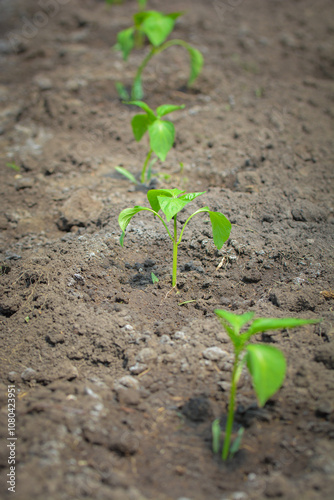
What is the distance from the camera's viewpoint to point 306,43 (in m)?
4.71

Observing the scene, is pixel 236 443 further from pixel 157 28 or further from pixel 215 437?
pixel 157 28

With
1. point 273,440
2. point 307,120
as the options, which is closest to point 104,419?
point 273,440

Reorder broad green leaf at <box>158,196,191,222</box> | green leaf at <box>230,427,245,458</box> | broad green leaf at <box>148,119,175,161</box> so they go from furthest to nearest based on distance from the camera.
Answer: broad green leaf at <box>148,119,175,161</box> → broad green leaf at <box>158,196,191,222</box> → green leaf at <box>230,427,245,458</box>

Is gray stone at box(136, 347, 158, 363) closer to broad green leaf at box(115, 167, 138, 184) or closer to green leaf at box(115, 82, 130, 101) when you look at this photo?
broad green leaf at box(115, 167, 138, 184)

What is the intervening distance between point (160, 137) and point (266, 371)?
72.8 inches

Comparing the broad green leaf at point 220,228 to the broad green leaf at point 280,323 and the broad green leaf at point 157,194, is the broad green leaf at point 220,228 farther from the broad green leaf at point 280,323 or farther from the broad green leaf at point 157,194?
the broad green leaf at point 280,323

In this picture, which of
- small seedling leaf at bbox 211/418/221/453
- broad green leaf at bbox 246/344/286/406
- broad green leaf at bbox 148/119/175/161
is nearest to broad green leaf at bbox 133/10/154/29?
broad green leaf at bbox 148/119/175/161

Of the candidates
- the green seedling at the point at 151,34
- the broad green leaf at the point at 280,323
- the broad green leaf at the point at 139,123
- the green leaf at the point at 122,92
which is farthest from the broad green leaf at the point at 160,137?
the broad green leaf at the point at 280,323

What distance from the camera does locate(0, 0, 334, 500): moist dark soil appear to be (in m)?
1.43

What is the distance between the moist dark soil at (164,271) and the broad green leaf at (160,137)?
0.41 meters

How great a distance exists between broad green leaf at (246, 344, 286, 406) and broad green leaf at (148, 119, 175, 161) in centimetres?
168

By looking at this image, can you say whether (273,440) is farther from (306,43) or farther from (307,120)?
(306,43)

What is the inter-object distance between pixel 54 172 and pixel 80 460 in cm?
242

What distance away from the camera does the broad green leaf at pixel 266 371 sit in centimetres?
119
